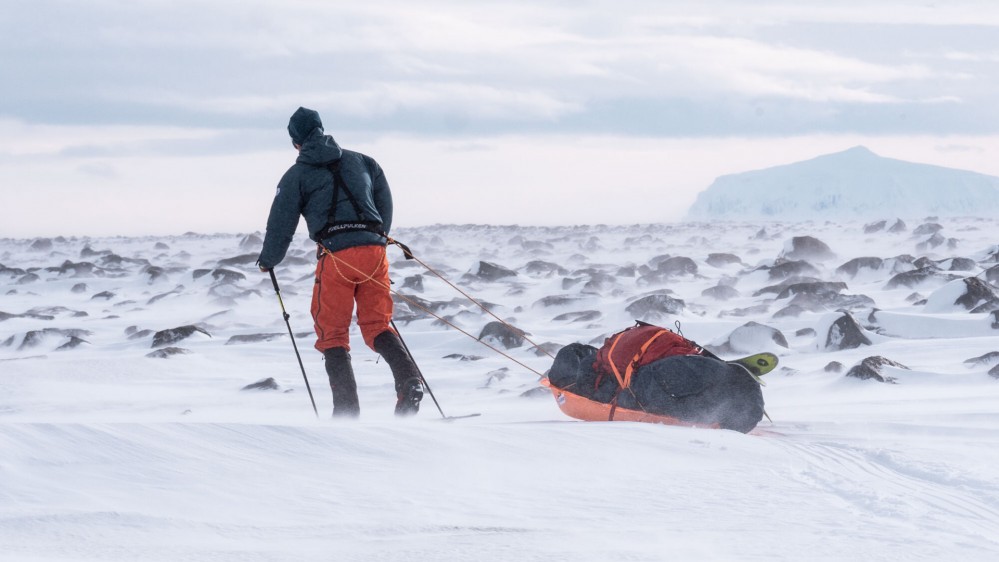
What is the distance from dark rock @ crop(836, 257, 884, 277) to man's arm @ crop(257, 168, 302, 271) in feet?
42.1

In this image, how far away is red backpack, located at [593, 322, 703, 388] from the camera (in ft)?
16.0

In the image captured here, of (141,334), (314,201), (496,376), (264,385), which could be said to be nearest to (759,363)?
(314,201)

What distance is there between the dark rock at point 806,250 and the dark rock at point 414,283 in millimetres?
7764

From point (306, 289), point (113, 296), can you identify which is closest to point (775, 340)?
point (306, 289)

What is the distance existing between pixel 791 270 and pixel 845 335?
699 cm

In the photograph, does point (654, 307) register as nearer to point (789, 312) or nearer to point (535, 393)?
point (789, 312)

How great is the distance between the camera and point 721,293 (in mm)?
13695

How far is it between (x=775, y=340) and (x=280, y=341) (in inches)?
216

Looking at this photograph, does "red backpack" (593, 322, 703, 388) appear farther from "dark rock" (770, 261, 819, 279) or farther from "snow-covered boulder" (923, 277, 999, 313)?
"dark rock" (770, 261, 819, 279)

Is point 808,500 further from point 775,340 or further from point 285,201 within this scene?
point 775,340

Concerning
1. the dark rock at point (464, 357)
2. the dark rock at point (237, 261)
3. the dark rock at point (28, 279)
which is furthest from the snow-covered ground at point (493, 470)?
the dark rock at point (237, 261)

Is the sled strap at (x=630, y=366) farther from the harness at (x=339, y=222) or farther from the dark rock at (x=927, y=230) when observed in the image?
the dark rock at (x=927, y=230)

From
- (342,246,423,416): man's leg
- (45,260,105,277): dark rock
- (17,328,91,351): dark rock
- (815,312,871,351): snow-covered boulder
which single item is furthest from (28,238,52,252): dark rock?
(342,246,423,416): man's leg

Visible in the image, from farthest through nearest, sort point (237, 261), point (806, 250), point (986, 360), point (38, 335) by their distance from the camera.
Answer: point (237, 261)
point (806, 250)
point (38, 335)
point (986, 360)
